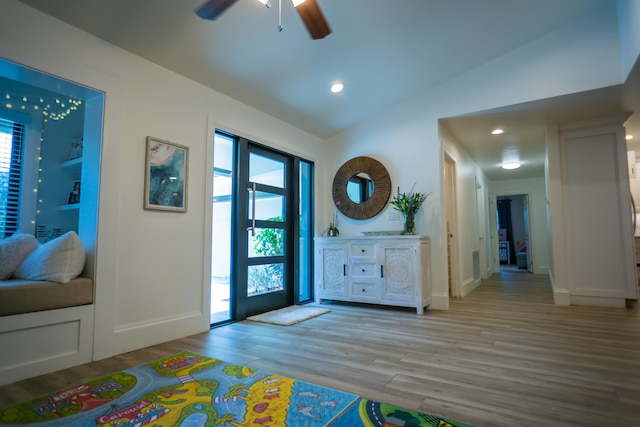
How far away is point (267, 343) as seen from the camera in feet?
9.05

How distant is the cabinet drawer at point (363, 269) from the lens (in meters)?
4.12

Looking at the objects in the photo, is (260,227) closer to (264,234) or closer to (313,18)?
(264,234)

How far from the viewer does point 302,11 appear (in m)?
1.98

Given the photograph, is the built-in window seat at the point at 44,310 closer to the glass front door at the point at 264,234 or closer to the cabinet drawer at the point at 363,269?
the glass front door at the point at 264,234

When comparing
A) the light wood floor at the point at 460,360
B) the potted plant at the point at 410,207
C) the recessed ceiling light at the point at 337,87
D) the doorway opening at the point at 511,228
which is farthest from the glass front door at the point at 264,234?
the doorway opening at the point at 511,228

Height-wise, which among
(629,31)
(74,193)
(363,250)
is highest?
(629,31)

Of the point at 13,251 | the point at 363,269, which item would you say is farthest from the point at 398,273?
the point at 13,251

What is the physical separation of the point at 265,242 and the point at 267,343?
1.51m

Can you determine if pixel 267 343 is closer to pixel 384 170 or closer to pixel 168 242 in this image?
pixel 168 242

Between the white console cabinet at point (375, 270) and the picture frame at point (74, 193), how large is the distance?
8.84 ft

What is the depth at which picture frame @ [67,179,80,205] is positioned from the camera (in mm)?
3168

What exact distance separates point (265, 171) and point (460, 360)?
2874 millimetres

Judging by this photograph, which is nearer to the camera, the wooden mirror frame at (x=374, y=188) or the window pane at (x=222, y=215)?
the window pane at (x=222, y=215)

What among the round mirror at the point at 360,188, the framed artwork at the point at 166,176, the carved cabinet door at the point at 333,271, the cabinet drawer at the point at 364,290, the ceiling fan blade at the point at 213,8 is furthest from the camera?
the round mirror at the point at 360,188
